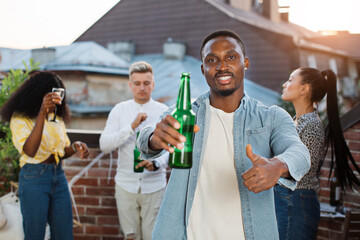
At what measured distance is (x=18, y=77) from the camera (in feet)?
10.5

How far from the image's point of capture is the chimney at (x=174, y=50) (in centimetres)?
1600

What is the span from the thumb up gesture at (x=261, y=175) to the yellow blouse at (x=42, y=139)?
189cm

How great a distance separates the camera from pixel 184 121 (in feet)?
4.66

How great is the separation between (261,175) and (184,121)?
417 millimetres

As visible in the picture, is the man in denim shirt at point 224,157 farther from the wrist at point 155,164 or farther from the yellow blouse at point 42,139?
the yellow blouse at point 42,139

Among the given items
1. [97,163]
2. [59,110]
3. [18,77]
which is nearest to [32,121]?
[59,110]

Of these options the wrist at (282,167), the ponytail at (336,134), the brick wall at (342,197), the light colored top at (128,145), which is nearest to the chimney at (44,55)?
the light colored top at (128,145)

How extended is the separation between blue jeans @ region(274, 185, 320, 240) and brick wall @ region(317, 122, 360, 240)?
1.00 m

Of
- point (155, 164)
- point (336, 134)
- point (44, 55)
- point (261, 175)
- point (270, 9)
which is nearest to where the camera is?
point (261, 175)

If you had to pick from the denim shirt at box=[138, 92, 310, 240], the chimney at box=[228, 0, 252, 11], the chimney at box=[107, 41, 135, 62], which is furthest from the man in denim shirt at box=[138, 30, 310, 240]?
the chimney at box=[228, 0, 252, 11]

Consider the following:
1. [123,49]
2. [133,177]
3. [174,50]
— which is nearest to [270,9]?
[174,50]

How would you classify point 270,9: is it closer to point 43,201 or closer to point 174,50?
point 174,50

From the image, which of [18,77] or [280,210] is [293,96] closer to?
[280,210]

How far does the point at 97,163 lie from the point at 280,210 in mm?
2001
